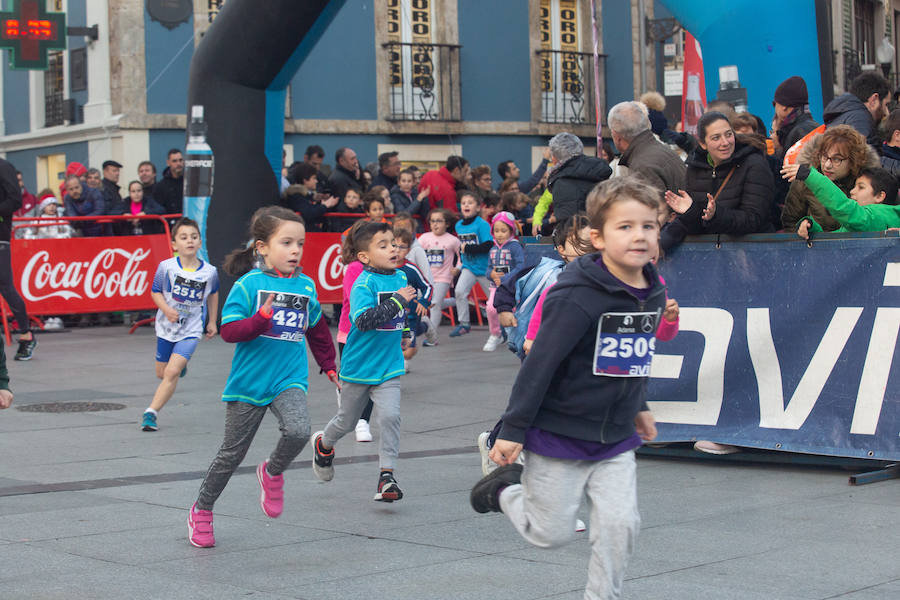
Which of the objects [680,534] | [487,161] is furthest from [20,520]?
[487,161]

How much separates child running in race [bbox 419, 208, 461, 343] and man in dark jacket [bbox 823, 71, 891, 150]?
20.8 ft

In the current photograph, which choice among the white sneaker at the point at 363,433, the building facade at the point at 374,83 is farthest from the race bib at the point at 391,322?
the building facade at the point at 374,83

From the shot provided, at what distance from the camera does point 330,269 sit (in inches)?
684

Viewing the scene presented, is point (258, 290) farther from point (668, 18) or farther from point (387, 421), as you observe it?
point (668, 18)

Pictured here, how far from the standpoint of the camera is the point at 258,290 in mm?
5977

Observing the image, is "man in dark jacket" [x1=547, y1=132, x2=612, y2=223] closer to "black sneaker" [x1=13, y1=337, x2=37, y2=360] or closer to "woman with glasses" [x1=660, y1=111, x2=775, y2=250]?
"woman with glasses" [x1=660, y1=111, x2=775, y2=250]

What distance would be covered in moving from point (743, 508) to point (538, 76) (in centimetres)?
2529

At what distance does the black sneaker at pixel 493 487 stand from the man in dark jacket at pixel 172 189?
13576 mm

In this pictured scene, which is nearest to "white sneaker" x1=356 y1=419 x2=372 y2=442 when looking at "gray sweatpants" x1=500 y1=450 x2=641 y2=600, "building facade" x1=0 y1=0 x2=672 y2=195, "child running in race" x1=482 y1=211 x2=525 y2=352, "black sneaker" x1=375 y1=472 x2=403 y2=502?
"black sneaker" x1=375 y1=472 x2=403 y2=502

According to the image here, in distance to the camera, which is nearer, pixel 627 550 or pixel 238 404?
pixel 627 550

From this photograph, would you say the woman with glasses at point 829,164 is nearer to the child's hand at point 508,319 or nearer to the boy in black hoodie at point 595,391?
the child's hand at point 508,319

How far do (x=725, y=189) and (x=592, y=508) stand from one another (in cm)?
401

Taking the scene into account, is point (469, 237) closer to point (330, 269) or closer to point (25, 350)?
point (330, 269)

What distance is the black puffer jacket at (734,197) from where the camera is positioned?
24.7 ft
